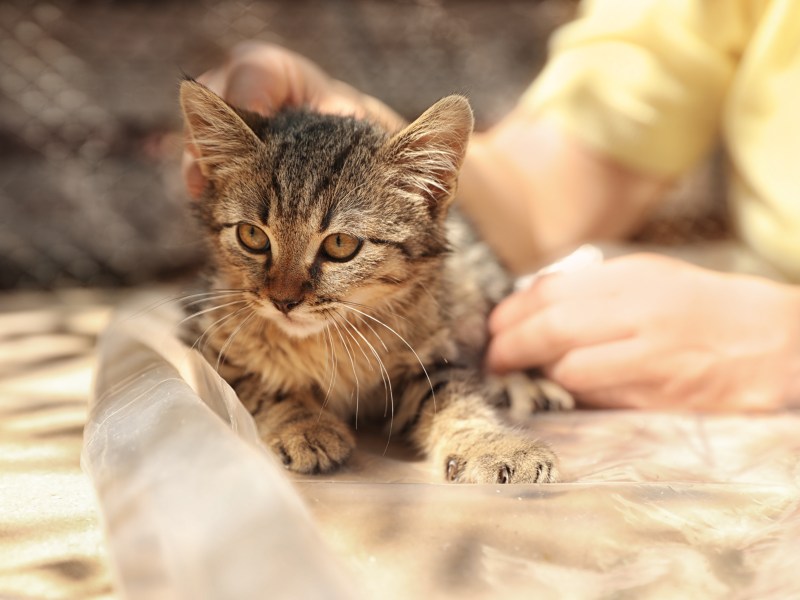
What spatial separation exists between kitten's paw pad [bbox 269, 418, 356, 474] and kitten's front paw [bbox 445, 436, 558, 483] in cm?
15

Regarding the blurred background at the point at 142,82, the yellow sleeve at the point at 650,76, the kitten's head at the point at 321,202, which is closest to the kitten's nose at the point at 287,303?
the kitten's head at the point at 321,202

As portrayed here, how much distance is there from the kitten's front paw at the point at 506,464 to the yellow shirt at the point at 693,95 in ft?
3.01

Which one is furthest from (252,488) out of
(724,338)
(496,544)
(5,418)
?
(724,338)

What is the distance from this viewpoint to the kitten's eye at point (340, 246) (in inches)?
41.9

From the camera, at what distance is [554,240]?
1.94 metres

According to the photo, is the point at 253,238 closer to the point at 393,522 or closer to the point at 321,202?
the point at 321,202

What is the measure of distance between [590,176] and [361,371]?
3.15 ft

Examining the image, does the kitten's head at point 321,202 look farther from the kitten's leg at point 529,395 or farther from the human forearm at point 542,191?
the human forearm at point 542,191

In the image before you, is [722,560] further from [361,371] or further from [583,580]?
[361,371]

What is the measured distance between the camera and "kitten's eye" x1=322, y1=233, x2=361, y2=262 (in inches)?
41.9

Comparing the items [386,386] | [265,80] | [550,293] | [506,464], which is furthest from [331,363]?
[265,80]

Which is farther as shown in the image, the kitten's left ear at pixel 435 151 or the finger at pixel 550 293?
the finger at pixel 550 293

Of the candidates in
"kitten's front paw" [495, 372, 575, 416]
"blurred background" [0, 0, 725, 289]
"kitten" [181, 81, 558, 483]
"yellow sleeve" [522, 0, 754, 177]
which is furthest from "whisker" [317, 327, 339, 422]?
"blurred background" [0, 0, 725, 289]

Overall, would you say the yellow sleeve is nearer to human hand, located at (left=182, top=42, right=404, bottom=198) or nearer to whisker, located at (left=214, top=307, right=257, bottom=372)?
human hand, located at (left=182, top=42, right=404, bottom=198)
